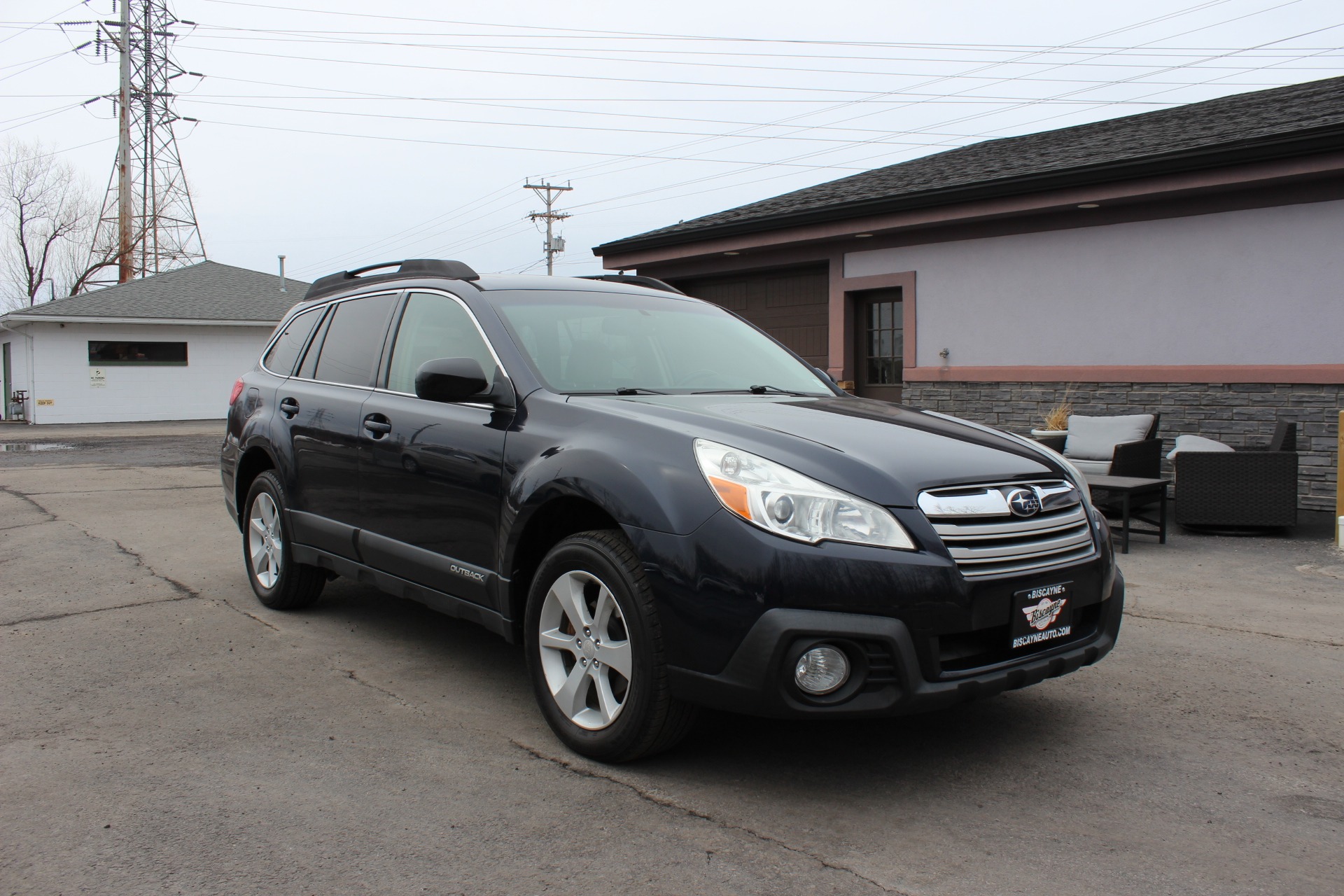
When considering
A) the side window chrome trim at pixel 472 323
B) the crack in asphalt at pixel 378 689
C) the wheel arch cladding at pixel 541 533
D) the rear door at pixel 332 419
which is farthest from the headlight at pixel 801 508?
the rear door at pixel 332 419

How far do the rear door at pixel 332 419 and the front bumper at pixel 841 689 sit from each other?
94.3 inches

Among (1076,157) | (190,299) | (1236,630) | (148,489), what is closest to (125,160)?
(190,299)

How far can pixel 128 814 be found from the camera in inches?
121

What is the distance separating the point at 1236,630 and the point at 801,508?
11.3ft

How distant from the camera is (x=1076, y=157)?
11.4 metres

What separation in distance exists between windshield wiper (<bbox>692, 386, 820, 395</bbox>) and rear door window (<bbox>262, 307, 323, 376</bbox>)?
103 inches

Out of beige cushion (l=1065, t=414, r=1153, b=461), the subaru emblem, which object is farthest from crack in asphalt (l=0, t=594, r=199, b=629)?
beige cushion (l=1065, t=414, r=1153, b=461)

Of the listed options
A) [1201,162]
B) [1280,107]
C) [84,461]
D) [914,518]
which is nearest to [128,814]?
[914,518]

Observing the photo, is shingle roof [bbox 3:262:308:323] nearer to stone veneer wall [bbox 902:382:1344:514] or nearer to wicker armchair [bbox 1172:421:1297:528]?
stone veneer wall [bbox 902:382:1344:514]

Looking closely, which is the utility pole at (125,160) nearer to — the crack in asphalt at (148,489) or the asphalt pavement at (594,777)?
the crack in asphalt at (148,489)

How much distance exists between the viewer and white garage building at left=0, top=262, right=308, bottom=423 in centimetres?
2966

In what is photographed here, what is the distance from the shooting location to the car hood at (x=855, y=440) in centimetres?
318

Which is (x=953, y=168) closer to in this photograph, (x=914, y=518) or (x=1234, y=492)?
(x=1234, y=492)

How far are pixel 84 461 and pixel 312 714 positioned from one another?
46.4 ft
